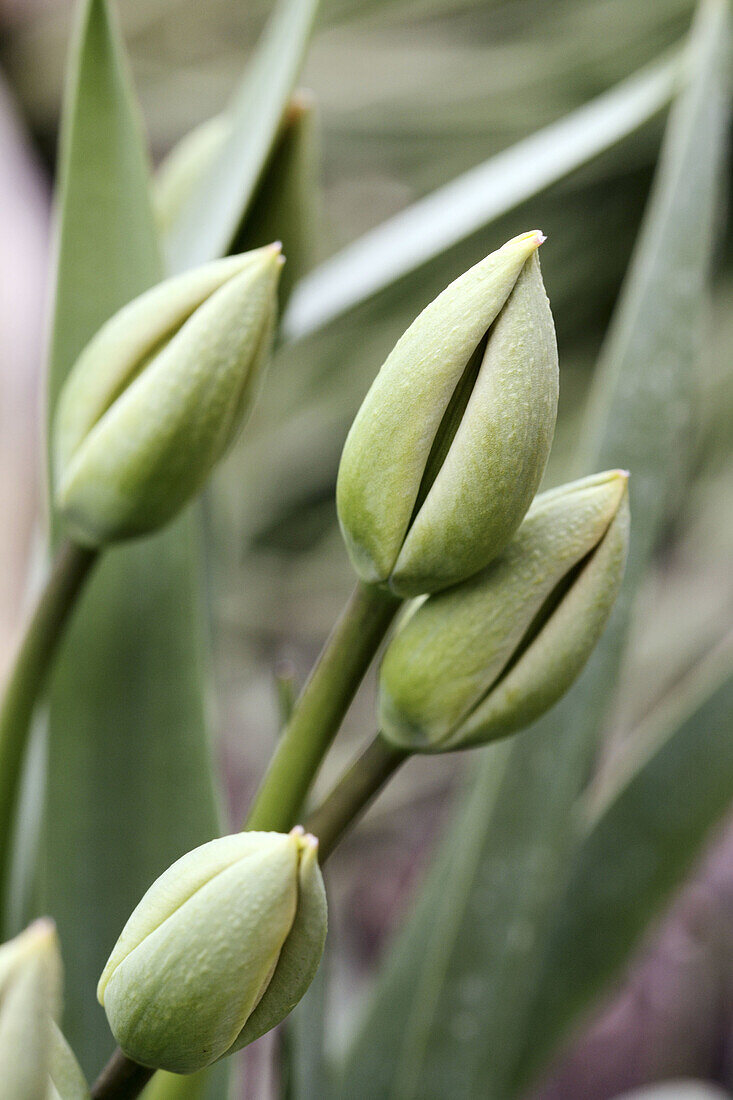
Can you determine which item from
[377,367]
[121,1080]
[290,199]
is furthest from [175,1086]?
[377,367]

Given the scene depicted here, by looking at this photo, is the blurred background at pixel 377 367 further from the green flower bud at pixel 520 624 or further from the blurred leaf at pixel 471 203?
the green flower bud at pixel 520 624

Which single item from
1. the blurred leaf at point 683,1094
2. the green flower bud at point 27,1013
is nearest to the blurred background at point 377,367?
the blurred leaf at point 683,1094

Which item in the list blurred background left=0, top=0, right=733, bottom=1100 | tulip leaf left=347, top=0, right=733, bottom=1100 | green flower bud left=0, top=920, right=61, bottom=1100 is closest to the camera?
green flower bud left=0, top=920, right=61, bottom=1100

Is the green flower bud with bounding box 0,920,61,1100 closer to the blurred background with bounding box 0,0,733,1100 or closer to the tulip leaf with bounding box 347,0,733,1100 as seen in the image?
the tulip leaf with bounding box 347,0,733,1100

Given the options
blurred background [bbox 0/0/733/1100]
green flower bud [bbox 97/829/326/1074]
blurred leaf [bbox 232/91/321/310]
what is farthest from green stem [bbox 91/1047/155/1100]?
blurred background [bbox 0/0/733/1100]

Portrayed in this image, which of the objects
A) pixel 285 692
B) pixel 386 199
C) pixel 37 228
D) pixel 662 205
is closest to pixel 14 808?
pixel 285 692

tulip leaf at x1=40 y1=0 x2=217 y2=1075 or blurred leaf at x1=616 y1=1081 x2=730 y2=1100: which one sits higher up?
tulip leaf at x1=40 y1=0 x2=217 y2=1075

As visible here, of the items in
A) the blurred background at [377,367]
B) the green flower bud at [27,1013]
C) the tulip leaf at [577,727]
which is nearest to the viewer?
the green flower bud at [27,1013]
